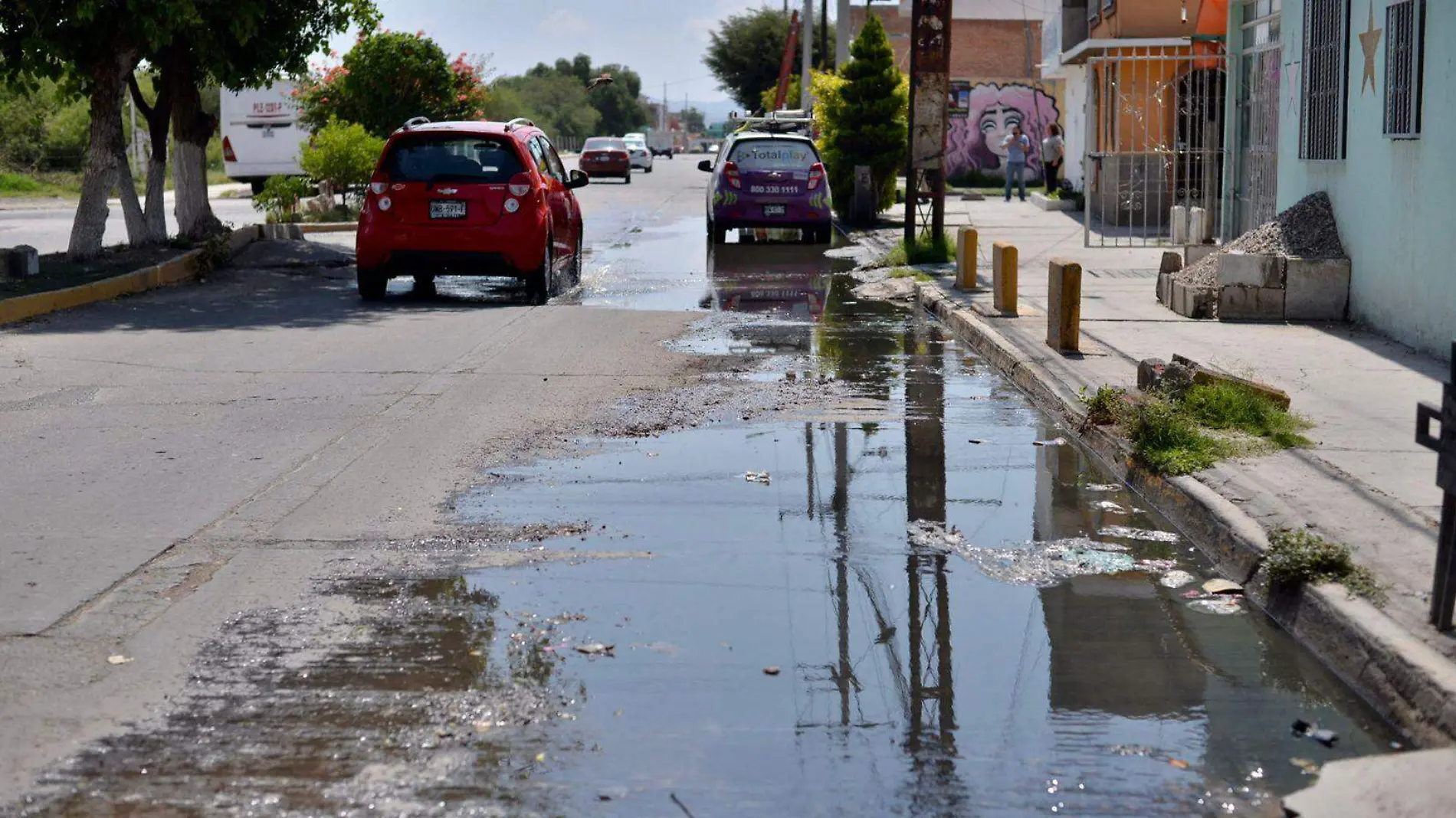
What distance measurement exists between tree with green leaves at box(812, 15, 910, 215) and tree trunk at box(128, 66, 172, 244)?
12277mm

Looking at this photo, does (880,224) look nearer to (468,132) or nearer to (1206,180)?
(1206,180)

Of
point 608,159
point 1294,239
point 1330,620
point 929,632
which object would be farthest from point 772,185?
point 608,159

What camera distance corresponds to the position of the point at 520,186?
16734mm

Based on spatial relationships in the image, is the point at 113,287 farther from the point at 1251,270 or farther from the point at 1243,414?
the point at 1243,414

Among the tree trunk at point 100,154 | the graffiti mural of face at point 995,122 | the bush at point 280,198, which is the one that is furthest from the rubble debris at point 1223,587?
the graffiti mural of face at point 995,122

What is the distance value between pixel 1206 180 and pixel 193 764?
18.2 metres

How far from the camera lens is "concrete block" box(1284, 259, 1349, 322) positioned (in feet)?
46.2

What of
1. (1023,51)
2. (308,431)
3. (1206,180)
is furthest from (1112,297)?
(1023,51)

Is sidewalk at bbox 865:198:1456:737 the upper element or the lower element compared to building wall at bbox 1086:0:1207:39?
lower

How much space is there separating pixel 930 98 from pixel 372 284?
7261mm

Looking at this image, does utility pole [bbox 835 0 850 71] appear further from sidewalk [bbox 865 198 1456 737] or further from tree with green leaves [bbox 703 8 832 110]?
tree with green leaves [bbox 703 8 832 110]

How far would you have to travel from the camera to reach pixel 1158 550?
7.08 metres

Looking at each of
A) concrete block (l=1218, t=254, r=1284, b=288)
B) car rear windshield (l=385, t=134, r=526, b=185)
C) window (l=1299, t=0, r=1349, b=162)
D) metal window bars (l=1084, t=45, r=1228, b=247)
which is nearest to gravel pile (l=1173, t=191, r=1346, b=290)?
concrete block (l=1218, t=254, r=1284, b=288)

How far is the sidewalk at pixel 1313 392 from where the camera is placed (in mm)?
6469
